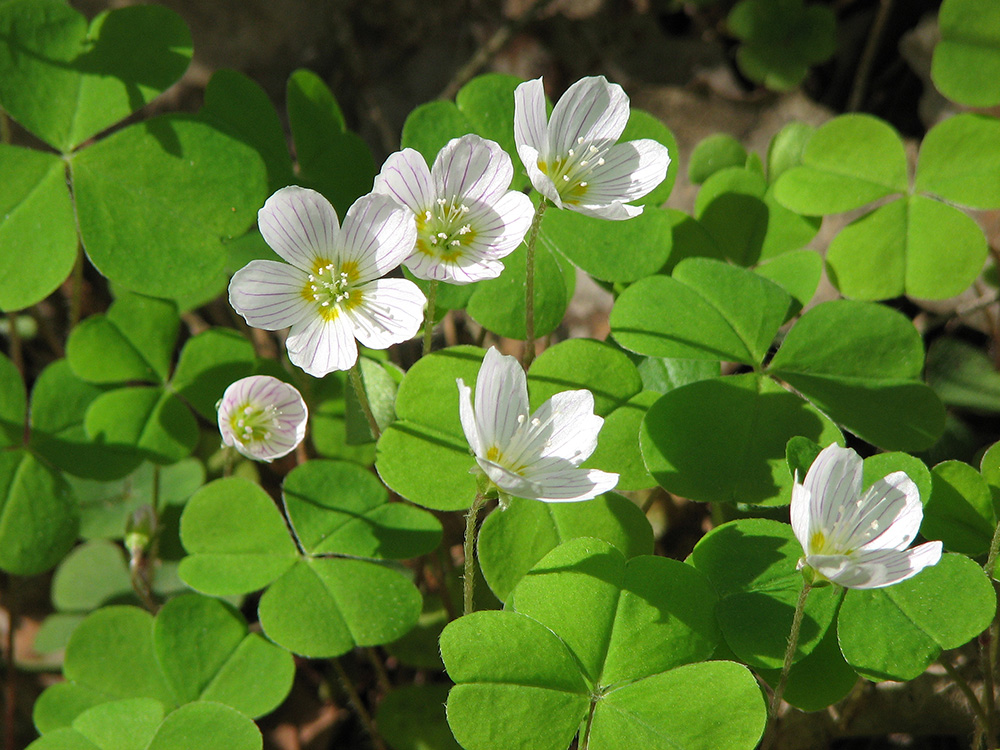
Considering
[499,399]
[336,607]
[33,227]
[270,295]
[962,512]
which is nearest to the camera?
[499,399]

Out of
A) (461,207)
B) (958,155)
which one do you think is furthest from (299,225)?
(958,155)

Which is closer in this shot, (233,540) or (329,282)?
(329,282)

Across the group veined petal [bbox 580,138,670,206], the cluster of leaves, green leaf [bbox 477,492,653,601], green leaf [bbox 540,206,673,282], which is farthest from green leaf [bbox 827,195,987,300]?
green leaf [bbox 477,492,653,601]

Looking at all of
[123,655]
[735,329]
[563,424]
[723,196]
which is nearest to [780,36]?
[723,196]

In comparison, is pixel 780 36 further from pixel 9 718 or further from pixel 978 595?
pixel 9 718

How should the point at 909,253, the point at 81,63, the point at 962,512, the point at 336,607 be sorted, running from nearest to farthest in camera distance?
the point at 962,512
the point at 336,607
the point at 81,63
the point at 909,253

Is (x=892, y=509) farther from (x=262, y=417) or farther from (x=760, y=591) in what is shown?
(x=262, y=417)

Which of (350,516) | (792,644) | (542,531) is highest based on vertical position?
(792,644)

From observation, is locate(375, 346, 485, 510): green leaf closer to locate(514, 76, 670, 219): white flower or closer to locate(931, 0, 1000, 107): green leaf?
locate(514, 76, 670, 219): white flower
